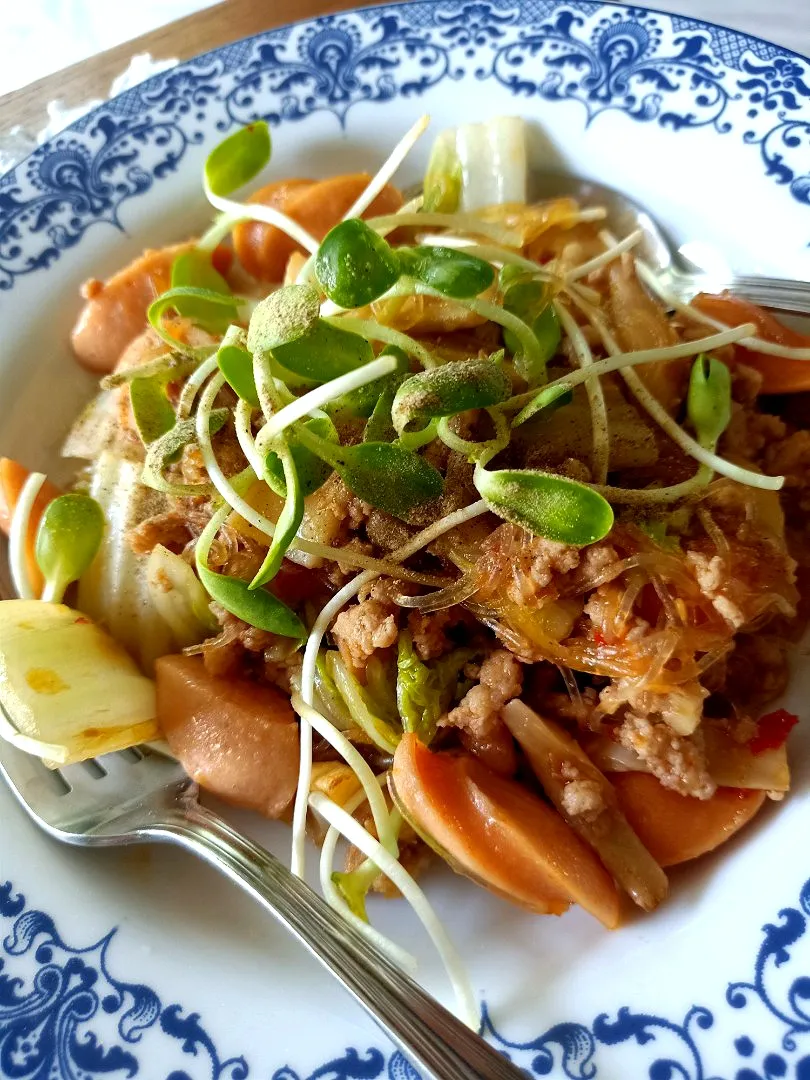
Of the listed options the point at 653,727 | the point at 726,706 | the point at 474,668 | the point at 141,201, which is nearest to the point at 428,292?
the point at 474,668

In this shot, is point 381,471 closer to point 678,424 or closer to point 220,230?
point 678,424

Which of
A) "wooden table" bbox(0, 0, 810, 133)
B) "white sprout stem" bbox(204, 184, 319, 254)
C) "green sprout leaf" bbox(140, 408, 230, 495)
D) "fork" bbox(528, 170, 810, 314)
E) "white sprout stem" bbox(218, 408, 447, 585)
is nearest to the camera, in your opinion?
"white sprout stem" bbox(218, 408, 447, 585)

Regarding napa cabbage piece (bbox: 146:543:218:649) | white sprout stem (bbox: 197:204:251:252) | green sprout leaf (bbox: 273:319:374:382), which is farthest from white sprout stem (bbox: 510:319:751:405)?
white sprout stem (bbox: 197:204:251:252)

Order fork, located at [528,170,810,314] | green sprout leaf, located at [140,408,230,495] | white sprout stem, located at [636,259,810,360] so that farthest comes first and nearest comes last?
fork, located at [528,170,810,314], white sprout stem, located at [636,259,810,360], green sprout leaf, located at [140,408,230,495]

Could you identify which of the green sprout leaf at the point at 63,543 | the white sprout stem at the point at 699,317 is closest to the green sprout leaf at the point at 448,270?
the white sprout stem at the point at 699,317

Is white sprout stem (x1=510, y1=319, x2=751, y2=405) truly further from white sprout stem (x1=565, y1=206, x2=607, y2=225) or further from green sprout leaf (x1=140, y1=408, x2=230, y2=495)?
green sprout leaf (x1=140, y1=408, x2=230, y2=495)

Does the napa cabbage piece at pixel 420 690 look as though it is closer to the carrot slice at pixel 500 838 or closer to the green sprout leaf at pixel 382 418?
the carrot slice at pixel 500 838
